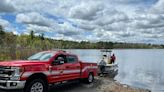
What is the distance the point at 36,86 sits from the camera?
31.6 feet

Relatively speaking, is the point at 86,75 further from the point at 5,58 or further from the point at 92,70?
the point at 5,58

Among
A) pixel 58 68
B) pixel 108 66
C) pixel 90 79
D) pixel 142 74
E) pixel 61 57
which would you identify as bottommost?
pixel 142 74

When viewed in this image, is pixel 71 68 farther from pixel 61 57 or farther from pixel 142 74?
pixel 142 74

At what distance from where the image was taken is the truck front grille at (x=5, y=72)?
906 cm

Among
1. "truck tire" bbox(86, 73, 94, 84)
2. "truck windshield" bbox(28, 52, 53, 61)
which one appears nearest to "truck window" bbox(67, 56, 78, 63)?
"truck windshield" bbox(28, 52, 53, 61)

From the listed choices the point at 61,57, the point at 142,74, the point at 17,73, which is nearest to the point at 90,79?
the point at 61,57

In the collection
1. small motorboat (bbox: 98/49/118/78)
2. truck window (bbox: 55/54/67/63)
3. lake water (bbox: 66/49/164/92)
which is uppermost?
truck window (bbox: 55/54/67/63)

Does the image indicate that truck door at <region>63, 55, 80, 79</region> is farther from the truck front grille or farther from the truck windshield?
the truck front grille

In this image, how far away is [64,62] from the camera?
1159 cm

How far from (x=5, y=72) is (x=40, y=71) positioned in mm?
1351

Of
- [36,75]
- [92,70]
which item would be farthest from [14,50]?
[36,75]

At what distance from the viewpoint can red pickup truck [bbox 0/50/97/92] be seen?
895 cm

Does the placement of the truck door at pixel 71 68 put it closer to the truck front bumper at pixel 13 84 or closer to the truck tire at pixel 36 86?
the truck tire at pixel 36 86

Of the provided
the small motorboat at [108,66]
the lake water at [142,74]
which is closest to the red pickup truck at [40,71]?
the lake water at [142,74]
